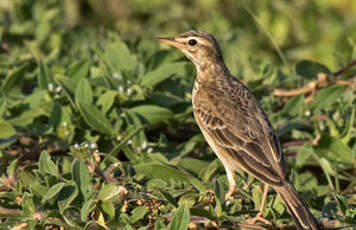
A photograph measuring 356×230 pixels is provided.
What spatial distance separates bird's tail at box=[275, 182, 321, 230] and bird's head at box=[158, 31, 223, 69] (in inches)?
61.0

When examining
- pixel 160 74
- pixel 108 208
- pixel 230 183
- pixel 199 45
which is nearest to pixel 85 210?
pixel 108 208

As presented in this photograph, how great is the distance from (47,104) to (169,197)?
1624 mm

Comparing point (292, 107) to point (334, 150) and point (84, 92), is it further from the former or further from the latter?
point (84, 92)

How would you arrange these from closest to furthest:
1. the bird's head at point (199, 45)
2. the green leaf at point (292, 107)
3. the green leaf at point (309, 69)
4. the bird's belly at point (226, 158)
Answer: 1. the bird's belly at point (226, 158)
2. the bird's head at point (199, 45)
3. the green leaf at point (292, 107)
4. the green leaf at point (309, 69)

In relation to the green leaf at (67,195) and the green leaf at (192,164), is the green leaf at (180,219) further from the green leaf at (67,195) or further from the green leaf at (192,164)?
the green leaf at (192,164)

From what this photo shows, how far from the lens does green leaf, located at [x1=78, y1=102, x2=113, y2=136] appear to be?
498cm

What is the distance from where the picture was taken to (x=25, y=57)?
247 inches

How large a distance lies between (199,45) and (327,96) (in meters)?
1.03

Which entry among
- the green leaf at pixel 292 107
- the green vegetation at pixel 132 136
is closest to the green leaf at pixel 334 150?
the green vegetation at pixel 132 136

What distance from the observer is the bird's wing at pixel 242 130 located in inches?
167

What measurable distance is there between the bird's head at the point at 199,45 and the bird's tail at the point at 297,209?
1550 millimetres

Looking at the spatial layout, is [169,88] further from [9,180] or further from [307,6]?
[307,6]

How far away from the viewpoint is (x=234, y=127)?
15.2 ft

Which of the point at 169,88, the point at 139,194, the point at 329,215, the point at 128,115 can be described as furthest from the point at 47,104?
the point at 329,215
